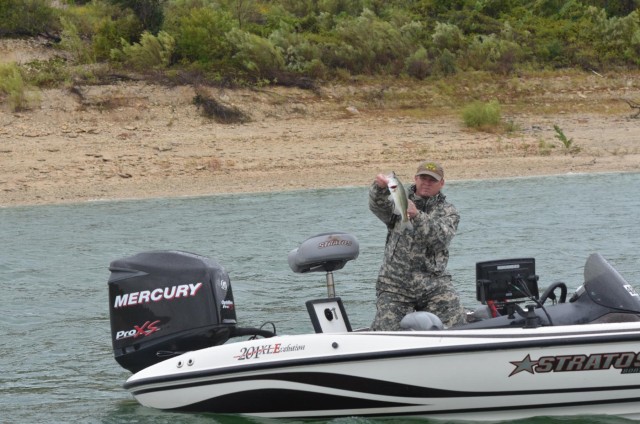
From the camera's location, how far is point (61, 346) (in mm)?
9516

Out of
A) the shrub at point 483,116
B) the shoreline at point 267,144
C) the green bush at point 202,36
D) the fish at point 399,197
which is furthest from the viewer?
the green bush at point 202,36

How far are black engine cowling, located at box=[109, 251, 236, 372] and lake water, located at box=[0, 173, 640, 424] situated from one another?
0.44 meters

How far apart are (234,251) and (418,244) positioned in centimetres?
A: 681

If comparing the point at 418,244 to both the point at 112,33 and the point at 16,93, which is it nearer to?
the point at 16,93

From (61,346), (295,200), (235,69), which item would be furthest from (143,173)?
(61,346)

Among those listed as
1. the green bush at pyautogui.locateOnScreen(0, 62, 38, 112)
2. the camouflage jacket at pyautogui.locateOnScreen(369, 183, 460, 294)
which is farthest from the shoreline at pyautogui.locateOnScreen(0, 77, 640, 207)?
the camouflage jacket at pyautogui.locateOnScreen(369, 183, 460, 294)

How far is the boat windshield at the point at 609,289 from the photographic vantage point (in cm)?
671

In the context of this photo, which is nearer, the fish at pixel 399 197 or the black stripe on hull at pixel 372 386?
the fish at pixel 399 197

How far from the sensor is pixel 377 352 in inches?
261

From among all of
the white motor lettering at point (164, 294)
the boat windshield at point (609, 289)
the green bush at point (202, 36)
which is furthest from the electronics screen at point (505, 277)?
the green bush at point (202, 36)

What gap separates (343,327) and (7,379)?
2.78m

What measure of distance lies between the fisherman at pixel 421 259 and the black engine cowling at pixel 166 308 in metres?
0.97

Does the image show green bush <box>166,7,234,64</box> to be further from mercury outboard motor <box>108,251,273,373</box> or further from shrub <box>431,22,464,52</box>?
mercury outboard motor <box>108,251,273,373</box>

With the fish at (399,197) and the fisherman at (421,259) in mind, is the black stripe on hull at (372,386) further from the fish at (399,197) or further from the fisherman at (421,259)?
the fish at (399,197)
